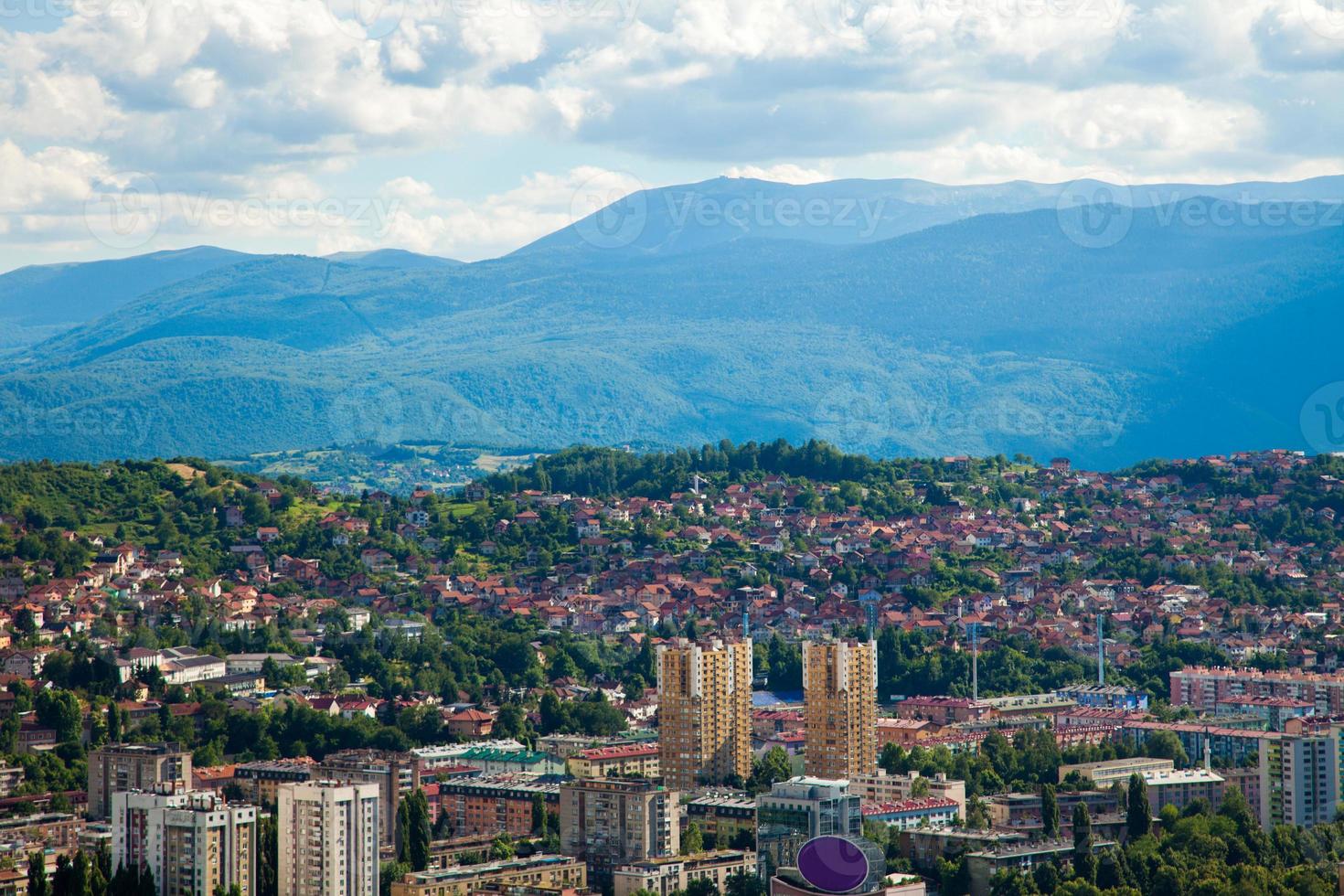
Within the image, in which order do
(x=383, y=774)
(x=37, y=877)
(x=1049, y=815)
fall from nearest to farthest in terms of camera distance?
(x=37, y=877) → (x=1049, y=815) → (x=383, y=774)

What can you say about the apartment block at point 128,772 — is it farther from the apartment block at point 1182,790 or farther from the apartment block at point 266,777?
the apartment block at point 1182,790

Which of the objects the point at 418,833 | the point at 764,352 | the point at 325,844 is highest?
the point at 764,352

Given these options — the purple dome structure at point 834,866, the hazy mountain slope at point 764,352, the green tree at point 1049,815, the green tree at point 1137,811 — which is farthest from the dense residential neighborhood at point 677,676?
the hazy mountain slope at point 764,352

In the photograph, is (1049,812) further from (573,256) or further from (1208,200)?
(573,256)

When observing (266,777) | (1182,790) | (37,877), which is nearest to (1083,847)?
(1182,790)

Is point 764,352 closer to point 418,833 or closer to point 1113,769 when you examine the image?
point 1113,769

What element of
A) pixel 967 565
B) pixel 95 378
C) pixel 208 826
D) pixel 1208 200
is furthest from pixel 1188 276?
pixel 208 826
